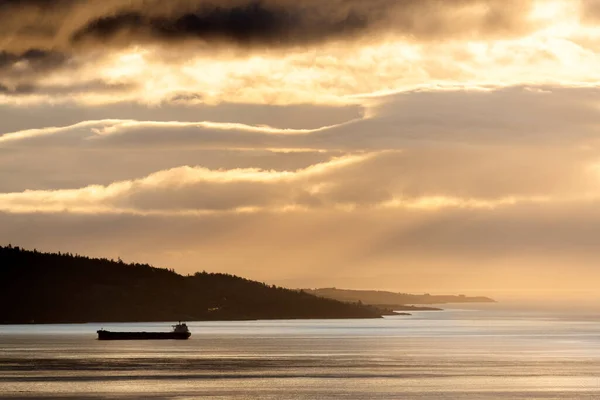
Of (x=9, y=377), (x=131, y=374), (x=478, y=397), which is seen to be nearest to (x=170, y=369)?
(x=131, y=374)

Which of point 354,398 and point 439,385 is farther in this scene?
point 439,385

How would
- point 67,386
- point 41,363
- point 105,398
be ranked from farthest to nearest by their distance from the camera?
point 41,363
point 67,386
point 105,398

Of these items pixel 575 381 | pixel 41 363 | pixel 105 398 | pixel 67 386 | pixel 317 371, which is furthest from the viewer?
pixel 41 363

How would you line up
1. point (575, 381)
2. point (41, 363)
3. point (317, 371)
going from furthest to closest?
point (41, 363) → point (317, 371) → point (575, 381)

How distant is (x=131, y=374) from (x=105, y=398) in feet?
116

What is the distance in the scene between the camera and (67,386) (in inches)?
5965

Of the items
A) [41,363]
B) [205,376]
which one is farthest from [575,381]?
[41,363]

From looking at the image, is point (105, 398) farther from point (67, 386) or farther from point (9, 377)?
point (9, 377)

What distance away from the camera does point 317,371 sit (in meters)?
182

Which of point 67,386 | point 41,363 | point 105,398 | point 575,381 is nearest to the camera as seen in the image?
point 105,398

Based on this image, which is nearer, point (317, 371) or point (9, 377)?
point (9, 377)

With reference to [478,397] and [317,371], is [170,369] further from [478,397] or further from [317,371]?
[478,397]

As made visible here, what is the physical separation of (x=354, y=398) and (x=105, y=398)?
82.8 ft

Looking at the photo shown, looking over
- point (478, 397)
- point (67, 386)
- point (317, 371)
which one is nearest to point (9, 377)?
point (67, 386)
